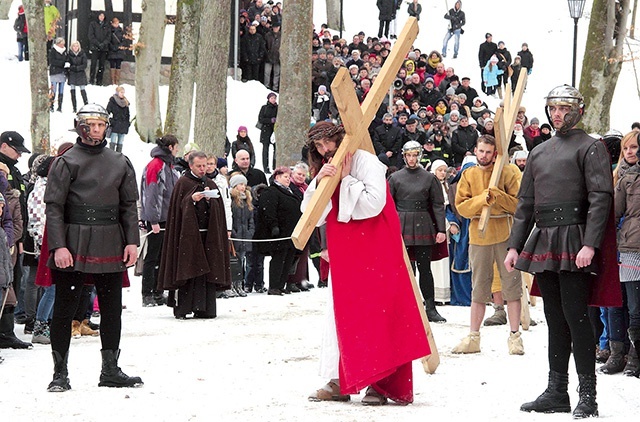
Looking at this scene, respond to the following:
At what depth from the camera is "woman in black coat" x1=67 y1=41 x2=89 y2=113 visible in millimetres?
27125

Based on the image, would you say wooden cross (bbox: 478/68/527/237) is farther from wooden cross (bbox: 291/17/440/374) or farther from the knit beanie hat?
the knit beanie hat

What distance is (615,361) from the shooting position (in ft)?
29.8

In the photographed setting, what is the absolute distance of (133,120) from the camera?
2759 centimetres

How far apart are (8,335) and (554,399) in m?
5.39

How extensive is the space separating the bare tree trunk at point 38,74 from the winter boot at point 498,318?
12757 mm

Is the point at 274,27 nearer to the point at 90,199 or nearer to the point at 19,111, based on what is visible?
the point at 19,111

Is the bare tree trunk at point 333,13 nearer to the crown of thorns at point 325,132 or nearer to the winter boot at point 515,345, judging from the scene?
the winter boot at point 515,345

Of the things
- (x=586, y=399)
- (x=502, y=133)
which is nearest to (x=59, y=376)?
(x=586, y=399)

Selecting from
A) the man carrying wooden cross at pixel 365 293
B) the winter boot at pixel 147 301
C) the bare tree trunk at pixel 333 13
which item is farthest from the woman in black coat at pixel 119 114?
the bare tree trunk at pixel 333 13

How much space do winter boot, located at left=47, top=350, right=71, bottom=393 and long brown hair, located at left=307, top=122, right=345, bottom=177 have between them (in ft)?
7.37

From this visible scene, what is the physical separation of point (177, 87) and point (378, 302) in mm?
16696

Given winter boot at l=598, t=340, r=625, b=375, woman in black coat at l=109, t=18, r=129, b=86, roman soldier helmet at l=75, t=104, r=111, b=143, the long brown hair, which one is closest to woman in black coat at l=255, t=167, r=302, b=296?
winter boot at l=598, t=340, r=625, b=375

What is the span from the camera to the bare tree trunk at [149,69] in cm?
2673

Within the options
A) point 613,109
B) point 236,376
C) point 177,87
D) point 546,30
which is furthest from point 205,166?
point 546,30
